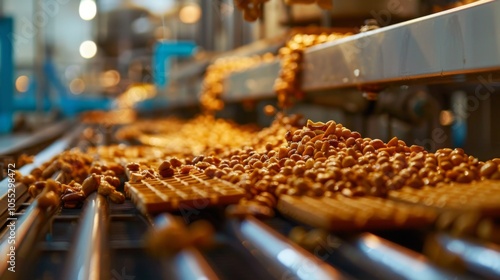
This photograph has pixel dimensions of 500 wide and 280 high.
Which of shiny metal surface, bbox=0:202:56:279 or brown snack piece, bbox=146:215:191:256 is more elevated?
brown snack piece, bbox=146:215:191:256

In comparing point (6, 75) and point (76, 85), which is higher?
point (6, 75)

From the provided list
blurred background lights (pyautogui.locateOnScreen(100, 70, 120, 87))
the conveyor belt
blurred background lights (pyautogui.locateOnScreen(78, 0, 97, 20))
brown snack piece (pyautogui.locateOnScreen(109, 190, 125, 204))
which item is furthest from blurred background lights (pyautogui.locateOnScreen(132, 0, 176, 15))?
the conveyor belt

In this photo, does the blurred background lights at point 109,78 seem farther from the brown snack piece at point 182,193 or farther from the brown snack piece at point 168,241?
the brown snack piece at point 168,241

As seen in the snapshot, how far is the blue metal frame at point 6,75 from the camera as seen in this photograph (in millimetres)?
5924

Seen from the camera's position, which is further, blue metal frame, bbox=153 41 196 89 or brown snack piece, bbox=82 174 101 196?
blue metal frame, bbox=153 41 196 89

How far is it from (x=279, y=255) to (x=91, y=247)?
33cm

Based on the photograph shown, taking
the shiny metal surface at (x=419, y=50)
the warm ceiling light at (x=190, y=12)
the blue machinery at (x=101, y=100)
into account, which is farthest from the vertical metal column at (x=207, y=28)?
the shiny metal surface at (x=419, y=50)

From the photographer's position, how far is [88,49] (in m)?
16.6

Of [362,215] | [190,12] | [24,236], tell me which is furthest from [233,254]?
[190,12]

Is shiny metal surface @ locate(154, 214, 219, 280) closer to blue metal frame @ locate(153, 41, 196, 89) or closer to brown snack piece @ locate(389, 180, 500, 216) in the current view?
brown snack piece @ locate(389, 180, 500, 216)

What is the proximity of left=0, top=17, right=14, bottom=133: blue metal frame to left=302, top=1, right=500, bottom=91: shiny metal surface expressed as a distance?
14.3 feet

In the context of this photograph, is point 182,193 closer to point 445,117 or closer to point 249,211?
point 249,211

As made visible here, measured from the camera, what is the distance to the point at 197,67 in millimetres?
6332

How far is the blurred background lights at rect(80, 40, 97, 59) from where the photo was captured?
16391 mm
